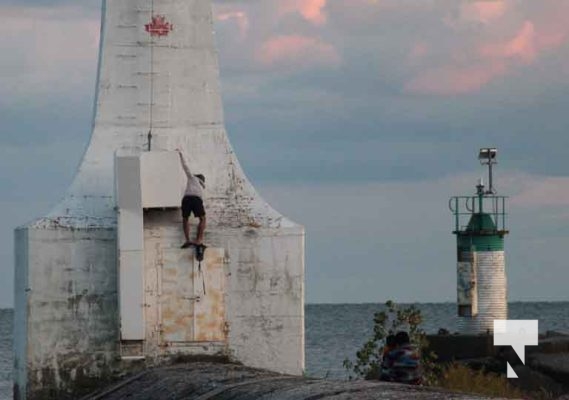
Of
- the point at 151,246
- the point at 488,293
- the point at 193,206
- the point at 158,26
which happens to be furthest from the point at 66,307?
the point at 488,293

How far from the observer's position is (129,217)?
21.5m

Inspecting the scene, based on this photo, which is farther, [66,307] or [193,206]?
[66,307]

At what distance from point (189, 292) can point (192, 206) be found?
109 centimetres

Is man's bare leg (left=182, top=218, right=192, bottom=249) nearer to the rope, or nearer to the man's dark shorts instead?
the man's dark shorts

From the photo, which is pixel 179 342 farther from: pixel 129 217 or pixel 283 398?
pixel 283 398

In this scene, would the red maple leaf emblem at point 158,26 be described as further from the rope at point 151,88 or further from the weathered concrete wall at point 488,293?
the weathered concrete wall at point 488,293

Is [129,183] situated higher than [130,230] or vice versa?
[129,183]

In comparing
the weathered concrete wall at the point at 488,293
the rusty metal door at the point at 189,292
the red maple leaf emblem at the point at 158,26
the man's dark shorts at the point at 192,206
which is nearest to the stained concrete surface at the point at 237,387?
the rusty metal door at the point at 189,292

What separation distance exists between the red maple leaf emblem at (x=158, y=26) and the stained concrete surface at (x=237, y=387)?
4179 millimetres

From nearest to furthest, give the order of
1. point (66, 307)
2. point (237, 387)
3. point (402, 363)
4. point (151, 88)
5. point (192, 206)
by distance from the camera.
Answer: point (237, 387) < point (402, 363) < point (192, 206) < point (66, 307) < point (151, 88)

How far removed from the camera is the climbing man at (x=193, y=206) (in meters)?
21.7

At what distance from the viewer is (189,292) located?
22.0 m

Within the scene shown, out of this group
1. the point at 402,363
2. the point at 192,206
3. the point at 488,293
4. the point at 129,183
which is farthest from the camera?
the point at 488,293

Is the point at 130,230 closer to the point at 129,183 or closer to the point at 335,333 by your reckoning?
the point at 129,183
